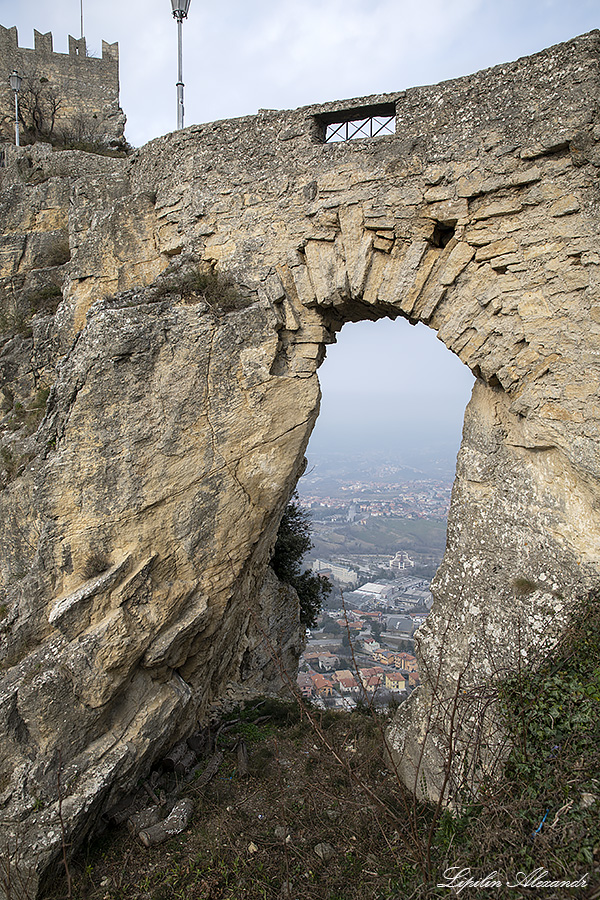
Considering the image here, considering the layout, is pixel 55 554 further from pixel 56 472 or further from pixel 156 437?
pixel 156 437

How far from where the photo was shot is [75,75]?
1523 cm

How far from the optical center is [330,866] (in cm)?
473

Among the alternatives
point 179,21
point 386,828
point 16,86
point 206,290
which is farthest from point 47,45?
point 386,828

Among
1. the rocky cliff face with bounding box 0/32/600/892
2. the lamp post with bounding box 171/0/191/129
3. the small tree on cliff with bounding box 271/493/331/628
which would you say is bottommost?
the small tree on cliff with bounding box 271/493/331/628

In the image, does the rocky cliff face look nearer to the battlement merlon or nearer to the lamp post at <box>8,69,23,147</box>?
the lamp post at <box>8,69,23,147</box>

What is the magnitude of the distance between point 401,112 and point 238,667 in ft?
25.7

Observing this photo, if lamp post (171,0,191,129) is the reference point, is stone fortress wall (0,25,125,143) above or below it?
above

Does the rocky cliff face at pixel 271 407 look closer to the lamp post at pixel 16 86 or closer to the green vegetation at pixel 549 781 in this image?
the green vegetation at pixel 549 781

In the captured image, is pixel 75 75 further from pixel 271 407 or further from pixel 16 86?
pixel 271 407

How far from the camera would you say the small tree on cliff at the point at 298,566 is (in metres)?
10.7

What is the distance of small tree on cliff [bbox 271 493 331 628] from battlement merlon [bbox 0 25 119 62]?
13793 millimetres

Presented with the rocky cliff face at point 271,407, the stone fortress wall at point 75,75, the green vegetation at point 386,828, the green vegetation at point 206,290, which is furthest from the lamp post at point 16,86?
the green vegetation at point 386,828

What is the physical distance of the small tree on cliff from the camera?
10.7 metres

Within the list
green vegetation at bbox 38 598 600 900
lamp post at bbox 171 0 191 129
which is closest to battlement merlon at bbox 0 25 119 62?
lamp post at bbox 171 0 191 129
